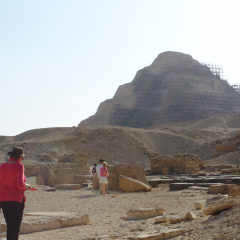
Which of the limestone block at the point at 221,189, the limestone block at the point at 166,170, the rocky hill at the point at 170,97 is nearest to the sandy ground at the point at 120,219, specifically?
the limestone block at the point at 221,189

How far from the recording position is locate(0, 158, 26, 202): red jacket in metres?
4.99

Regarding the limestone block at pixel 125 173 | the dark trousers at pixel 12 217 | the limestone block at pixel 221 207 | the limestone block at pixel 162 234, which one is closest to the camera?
the dark trousers at pixel 12 217

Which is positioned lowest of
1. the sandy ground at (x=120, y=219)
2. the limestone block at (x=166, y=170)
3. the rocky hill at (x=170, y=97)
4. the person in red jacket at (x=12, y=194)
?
the sandy ground at (x=120, y=219)

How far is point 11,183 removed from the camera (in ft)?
16.5

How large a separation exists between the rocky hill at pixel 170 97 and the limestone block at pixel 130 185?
176 ft

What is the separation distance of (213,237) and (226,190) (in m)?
6.49

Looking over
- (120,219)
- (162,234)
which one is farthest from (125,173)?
(162,234)

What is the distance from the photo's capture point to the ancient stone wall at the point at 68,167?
22933 millimetres

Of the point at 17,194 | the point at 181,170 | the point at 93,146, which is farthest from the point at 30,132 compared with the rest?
the point at 17,194

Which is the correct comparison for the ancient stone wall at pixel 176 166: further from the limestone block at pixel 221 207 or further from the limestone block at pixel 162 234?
the limestone block at pixel 162 234

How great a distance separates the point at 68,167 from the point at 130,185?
34.9 ft

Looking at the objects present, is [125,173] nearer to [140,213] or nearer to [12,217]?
[140,213]

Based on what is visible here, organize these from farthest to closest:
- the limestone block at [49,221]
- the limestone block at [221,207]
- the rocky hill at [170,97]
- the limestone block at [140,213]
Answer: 1. the rocky hill at [170,97]
2. the limestone block at [140,213]
3. the limestone block at [49,221]
4. the limestone block at [221,207]

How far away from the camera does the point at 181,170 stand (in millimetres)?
20828
